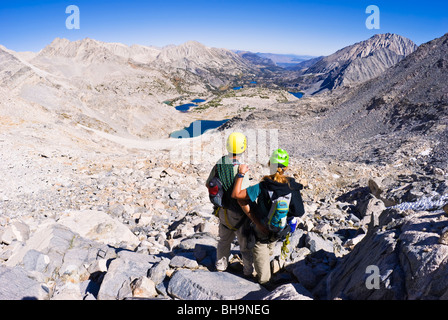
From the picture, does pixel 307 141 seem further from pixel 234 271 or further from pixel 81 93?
pixel 81 93

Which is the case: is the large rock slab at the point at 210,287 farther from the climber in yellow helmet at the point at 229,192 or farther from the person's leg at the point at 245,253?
the climber in yellow helmet at the point at 229,192

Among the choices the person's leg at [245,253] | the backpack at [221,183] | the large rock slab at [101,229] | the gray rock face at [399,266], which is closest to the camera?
the gray rock face at [399,266]

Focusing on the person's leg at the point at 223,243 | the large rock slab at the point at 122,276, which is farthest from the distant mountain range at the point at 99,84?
the person's leg at the point at 223,243

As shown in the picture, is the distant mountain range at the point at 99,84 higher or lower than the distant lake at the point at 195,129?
higher

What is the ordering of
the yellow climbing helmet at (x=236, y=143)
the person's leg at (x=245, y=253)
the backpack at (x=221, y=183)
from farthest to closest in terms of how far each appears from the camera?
the person's leg at (x=245, y=253), the backpack at (x=221, y=183), the yellow climbing helmet at (x=236, y=143)

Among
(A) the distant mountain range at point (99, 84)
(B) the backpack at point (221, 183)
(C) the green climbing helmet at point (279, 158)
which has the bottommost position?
(B) the backpack at point (221, 183)

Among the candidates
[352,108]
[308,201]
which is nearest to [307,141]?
[352,108]

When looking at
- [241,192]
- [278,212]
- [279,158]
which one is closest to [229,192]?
[241,192]

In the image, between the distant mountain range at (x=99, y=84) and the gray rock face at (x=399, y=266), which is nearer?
the gray rock face at (x=399, y=266)
